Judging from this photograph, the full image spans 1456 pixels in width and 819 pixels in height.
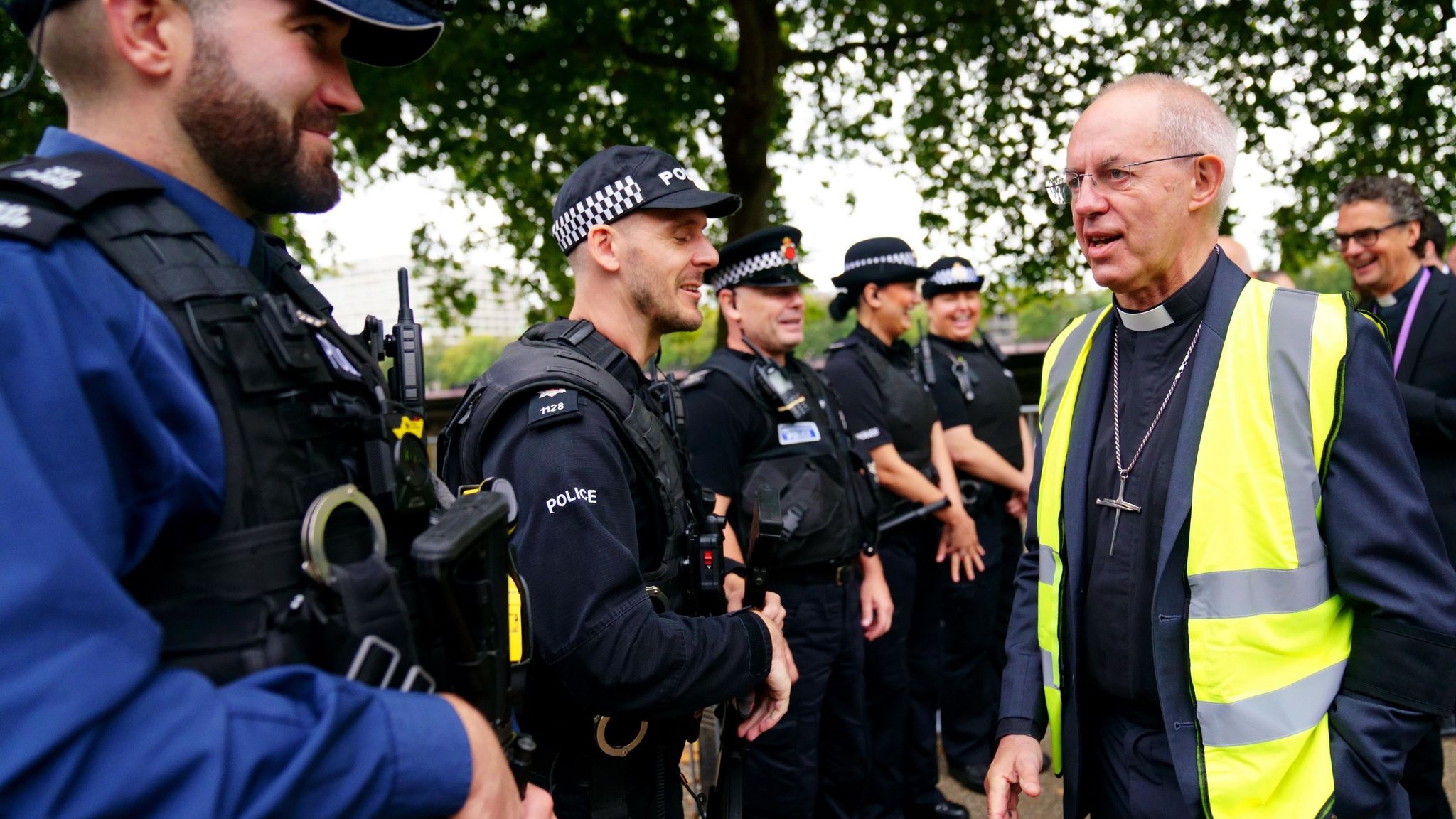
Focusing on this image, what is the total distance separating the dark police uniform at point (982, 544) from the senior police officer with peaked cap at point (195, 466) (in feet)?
13.8

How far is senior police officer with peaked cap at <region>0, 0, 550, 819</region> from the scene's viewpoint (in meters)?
0.91

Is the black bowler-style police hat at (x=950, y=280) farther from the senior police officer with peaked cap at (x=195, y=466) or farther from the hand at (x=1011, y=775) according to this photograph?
the senior police officer with peaked cap at (x=195, y=466)

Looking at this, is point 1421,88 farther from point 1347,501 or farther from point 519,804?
point 519,804

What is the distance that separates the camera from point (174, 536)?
1.08m

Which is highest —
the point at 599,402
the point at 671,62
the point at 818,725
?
the point at 671,62

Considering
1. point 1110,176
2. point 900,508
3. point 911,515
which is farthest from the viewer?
point 900,508

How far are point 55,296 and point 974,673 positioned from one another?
5003mm

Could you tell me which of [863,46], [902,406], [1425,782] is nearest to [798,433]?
[902,406]

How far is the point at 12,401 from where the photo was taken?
3.06 ft

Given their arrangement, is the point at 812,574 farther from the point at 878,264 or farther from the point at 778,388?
the point at 878,264

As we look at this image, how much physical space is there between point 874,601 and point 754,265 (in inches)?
62.4

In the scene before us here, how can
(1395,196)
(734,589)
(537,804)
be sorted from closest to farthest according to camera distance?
1. (537,804)
2. (734,589)
3. (1395,196)

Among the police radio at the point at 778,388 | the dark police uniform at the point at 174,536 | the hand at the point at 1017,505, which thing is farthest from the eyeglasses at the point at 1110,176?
the hand at the point at 1017,505

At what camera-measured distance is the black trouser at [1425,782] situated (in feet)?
11.7
